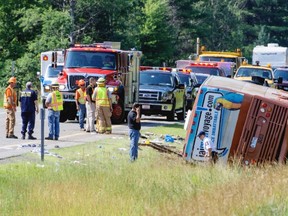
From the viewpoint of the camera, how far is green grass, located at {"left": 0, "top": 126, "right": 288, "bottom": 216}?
12.1 metres

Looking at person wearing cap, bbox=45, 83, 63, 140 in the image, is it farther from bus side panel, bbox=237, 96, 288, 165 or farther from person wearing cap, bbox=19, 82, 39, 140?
bus side panel, bbox=237, 96, 288, 165

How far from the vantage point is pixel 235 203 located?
1196 centimetres

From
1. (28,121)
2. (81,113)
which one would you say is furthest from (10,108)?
(81,113)

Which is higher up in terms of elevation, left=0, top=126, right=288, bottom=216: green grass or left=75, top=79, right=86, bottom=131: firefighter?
left=0, top=126, right=288, bottom=216: green grass

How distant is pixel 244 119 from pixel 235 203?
730 centimetres

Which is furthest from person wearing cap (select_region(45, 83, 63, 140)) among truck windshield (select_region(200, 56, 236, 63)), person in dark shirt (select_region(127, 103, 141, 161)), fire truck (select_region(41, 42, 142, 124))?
truck windshield (select_region(200, 56, 236, 63))

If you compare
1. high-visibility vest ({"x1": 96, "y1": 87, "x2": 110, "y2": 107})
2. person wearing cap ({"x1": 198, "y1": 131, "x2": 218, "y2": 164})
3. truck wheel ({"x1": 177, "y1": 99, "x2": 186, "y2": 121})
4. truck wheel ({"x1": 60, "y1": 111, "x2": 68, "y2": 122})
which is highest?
person wearing cap ({"x1": 198, "y1": 131, "x2": 218, "y2": 164})

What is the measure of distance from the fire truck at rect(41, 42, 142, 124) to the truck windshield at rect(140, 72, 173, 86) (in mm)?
3158

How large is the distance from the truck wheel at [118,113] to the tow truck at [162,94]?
2679mm

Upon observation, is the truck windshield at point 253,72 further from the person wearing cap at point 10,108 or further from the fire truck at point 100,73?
the person wearing cap at point 10,108

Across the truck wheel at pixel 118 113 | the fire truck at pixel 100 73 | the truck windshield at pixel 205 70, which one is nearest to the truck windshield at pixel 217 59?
the truck windshield at pixel 205 70

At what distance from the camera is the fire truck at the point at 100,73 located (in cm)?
3158

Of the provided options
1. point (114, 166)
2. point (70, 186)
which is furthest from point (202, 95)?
point (70, 186)

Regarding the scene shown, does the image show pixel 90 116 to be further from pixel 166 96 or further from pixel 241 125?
pixel 241 125
